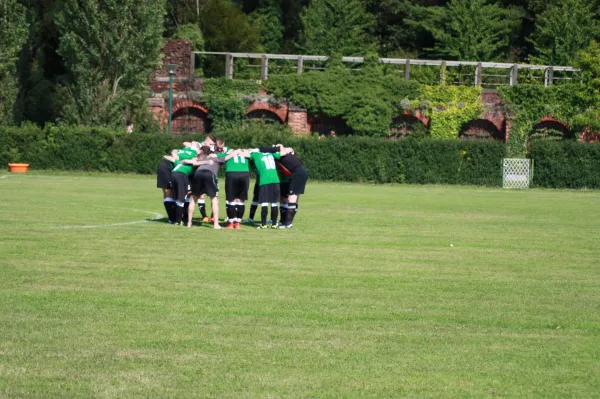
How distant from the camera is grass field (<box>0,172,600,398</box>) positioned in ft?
26.2

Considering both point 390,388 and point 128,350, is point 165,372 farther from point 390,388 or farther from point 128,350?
point 390,388

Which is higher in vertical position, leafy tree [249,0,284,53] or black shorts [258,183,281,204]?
leafy tree [249,0,284,53]

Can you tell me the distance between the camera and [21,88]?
60188mm

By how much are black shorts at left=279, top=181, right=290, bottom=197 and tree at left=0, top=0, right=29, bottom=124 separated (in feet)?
122

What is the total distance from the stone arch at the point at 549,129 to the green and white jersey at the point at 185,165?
131 feet

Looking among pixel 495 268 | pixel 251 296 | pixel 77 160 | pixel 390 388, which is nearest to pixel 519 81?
pixel 77 160

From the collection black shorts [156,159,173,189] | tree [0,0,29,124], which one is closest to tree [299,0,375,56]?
tree [0,0,29,124]

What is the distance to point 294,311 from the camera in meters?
10.8

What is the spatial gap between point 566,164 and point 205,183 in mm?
30823

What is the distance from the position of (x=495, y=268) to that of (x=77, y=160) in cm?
3781

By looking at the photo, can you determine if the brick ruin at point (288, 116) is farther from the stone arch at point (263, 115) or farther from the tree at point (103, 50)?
the tree at point (103, 50)

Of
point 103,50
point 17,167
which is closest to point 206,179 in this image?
point 17,167

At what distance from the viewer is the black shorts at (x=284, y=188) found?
847 inches

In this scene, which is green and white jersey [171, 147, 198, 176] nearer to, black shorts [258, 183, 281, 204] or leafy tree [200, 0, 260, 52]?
black shorts [258, 183, 281, 204]
